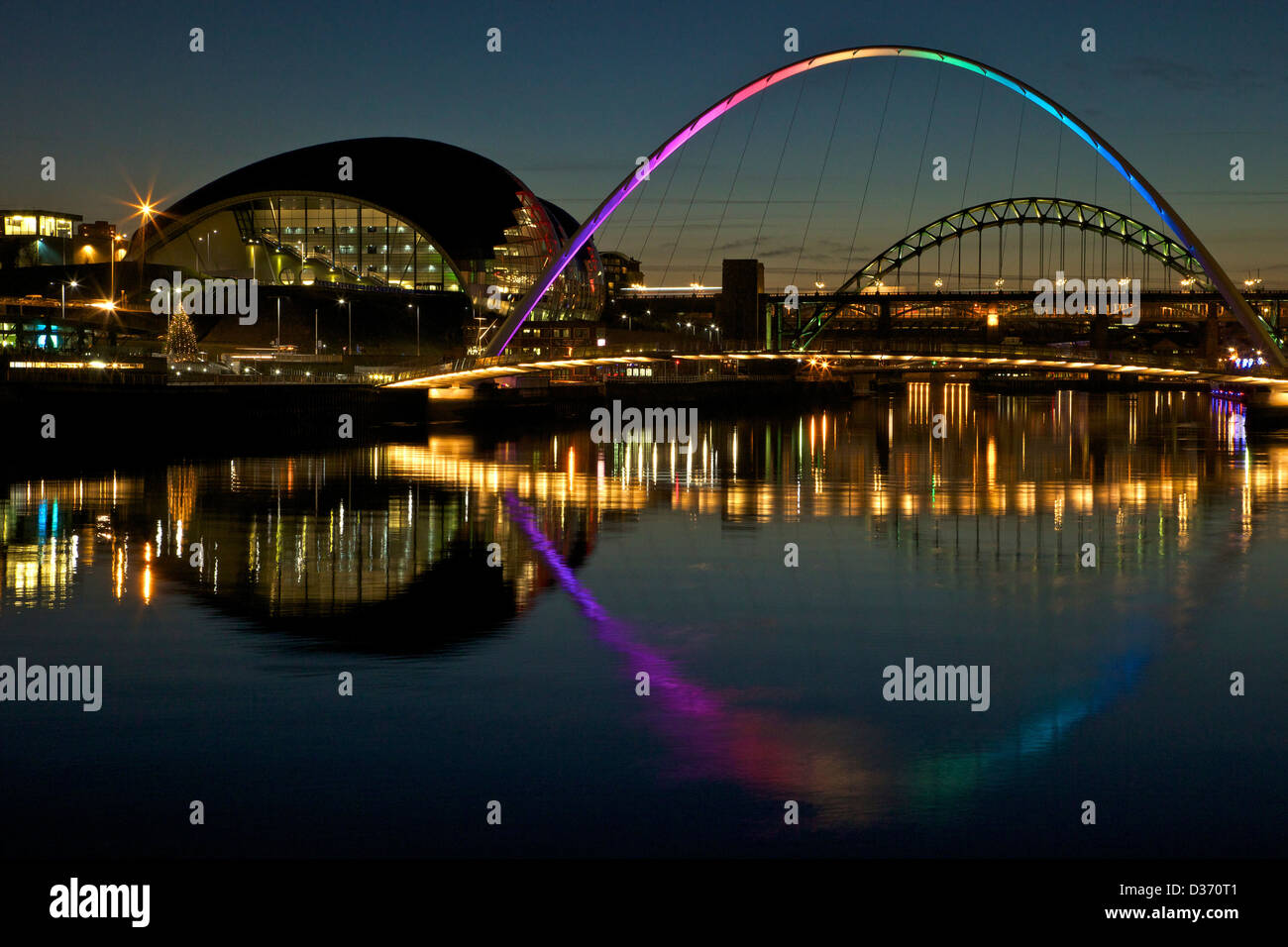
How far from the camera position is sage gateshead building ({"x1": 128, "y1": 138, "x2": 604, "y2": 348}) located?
98.2 metres

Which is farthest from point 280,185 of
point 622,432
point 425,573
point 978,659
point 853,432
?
point 978,659

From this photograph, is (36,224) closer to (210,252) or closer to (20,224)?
(20,224)

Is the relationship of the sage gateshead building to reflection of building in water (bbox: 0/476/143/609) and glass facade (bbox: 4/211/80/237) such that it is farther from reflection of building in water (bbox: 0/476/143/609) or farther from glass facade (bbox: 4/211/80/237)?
glass facade (bbox: 4/211/80/237)

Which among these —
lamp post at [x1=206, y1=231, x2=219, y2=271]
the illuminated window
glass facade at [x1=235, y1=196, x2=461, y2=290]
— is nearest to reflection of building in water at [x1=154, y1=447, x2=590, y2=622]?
glass facade at [x1=235, y1=196, x2=461, y2=290]

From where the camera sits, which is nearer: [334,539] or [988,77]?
[334,539]

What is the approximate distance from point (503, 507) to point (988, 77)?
37.9 meters

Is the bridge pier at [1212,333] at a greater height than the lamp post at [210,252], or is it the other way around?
the lamp post at [210,252]

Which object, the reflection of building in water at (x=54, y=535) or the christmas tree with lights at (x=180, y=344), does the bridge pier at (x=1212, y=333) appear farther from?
the reflection of building in water at (x=54, y=535)

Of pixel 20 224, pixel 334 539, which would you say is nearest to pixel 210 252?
pixel 20 224

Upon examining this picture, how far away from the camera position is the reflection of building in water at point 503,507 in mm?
20969

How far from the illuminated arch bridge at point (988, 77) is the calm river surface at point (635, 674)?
32.7 m

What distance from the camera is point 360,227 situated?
99.8m

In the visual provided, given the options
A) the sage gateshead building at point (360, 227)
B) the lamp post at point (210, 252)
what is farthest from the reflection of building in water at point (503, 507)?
the lamp post at point (210, 252)
